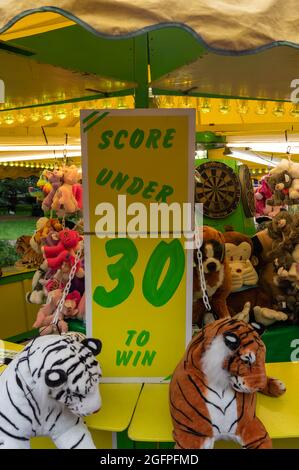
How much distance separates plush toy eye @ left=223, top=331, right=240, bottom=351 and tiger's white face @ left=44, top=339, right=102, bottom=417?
1.31 feet

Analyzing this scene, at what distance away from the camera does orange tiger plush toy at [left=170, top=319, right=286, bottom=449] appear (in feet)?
4.14

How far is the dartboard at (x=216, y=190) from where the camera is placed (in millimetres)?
3064

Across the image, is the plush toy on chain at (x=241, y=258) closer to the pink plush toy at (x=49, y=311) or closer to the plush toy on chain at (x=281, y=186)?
the plush toy on chain at (x=281, y=186)

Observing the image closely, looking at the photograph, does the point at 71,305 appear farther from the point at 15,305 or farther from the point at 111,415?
the point at 15,305

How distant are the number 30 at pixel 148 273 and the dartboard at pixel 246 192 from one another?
1.67 meters

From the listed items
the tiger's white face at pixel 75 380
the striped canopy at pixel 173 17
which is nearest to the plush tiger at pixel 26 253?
the tiger's white face at pixel 75 380

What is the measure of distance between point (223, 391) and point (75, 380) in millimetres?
458

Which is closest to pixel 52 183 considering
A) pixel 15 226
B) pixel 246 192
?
pixel 246 192

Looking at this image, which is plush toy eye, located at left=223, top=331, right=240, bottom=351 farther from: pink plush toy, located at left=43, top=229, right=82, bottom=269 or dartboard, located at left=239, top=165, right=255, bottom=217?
dartboard, located at left=239, top=165, right=255, bottom=217

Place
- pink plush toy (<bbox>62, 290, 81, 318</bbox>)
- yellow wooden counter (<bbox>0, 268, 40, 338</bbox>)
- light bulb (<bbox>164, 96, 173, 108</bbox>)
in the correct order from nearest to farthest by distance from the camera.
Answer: pink plush toy (<bbox>62, 290, 81, 318</bbox>) → light bulb (<bbox>164, 96, 173, 108</bbox>) → yellow wooden counter (<bbox>0, 268, 40, 338</bbox>)

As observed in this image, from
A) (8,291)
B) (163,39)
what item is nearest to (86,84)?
(163,39)

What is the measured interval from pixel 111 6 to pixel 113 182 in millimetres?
780

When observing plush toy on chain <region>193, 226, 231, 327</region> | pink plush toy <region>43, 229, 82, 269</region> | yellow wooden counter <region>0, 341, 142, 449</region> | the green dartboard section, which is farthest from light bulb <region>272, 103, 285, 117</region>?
yellow wooden counter <region>0, 341, 142, 449</region>

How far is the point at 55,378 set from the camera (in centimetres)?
116
